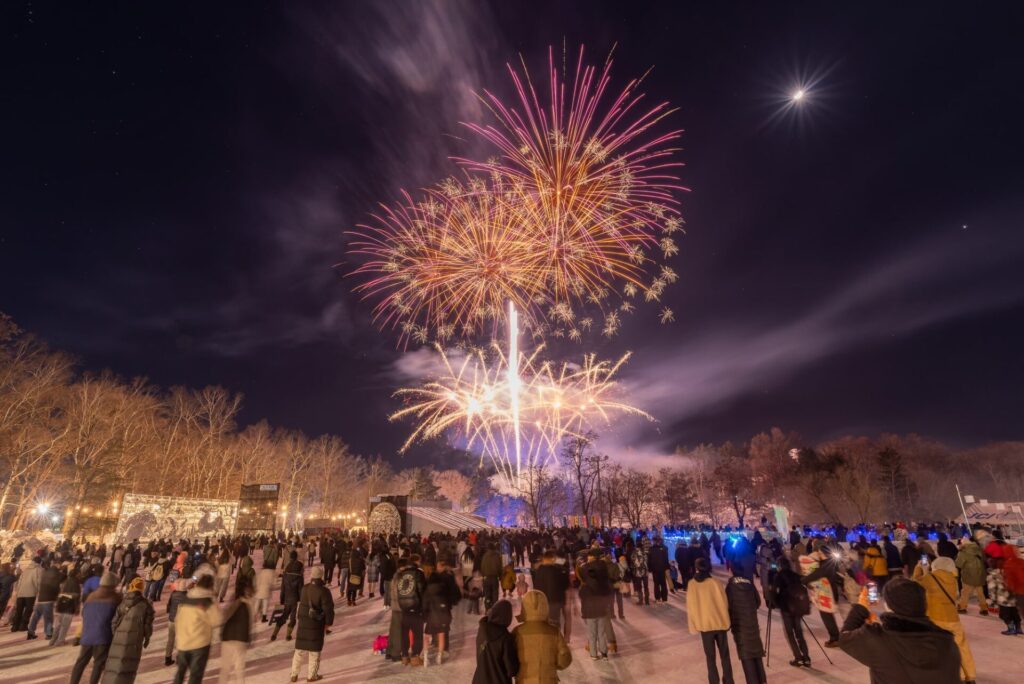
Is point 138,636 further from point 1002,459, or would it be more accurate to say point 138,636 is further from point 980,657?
point 1002,459

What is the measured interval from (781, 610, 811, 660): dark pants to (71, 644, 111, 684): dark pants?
33.7 ft

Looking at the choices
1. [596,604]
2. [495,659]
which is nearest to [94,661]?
[495,659]

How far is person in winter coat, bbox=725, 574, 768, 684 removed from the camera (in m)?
6.41

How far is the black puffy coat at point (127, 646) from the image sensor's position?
21.0 feet

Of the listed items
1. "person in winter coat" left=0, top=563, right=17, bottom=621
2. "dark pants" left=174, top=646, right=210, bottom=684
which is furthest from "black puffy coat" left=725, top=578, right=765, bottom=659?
"person in winter coat" left=0, top=563, right=17, bottom=621

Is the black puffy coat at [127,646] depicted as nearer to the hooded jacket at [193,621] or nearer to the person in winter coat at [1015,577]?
the hooded jacket at [193,621]

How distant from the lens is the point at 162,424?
178ft

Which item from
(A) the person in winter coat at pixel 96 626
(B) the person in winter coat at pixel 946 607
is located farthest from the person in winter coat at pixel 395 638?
(B) the person in winter coat at pixel 946 607

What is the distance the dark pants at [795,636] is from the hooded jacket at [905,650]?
16.6ft

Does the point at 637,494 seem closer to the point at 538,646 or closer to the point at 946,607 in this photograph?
the point at 946,607

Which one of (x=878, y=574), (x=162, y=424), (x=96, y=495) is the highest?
(x=162, y=424)

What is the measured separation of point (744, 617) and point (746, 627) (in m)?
0.12

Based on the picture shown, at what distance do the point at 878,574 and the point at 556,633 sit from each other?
11028 millimetres

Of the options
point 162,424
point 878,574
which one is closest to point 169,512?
point 162,424
